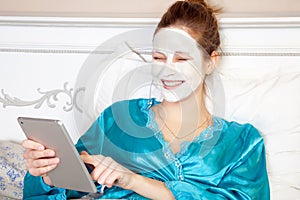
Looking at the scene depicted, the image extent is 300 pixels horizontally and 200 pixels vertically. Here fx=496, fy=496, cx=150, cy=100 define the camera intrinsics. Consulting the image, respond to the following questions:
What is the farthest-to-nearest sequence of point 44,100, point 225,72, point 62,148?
point 44,100, point 225,72, point 62,148

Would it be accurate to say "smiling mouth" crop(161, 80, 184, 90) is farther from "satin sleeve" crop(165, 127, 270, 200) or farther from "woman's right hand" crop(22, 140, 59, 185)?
"woman's right hand" crop(22, 140, 59, 185)

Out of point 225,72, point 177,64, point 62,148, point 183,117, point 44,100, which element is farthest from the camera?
point 44,100

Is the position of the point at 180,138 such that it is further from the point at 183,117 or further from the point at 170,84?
the point at 170,84

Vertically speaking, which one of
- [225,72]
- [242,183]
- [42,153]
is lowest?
[242,183]

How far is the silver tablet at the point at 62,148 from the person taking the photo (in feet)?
3.42

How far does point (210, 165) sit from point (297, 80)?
1.40 feet

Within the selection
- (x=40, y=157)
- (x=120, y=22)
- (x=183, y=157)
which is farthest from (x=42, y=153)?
(x=120, y=22)

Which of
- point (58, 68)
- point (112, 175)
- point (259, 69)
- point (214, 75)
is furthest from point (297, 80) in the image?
point (58, 68)

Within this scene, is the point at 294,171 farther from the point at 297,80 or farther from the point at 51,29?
the point at 51,29

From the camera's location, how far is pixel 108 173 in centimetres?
111

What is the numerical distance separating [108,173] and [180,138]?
1.08 feet

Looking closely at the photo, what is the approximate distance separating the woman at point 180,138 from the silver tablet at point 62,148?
73 mm

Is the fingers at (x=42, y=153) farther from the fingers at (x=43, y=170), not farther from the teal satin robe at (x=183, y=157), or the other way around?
the teal satin robe at (x=183, y=157)

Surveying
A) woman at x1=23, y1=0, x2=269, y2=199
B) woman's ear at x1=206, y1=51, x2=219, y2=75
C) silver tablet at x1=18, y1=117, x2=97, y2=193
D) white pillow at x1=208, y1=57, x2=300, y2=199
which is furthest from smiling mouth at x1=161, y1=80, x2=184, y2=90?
silver tablet at x1=18, y1=117, x2=97, y2=193
